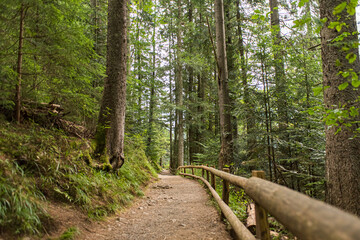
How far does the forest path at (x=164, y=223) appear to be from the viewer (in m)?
3.54

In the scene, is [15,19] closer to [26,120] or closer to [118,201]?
[26,120]

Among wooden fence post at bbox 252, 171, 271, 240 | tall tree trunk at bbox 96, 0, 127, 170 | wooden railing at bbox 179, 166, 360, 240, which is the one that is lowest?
wooden fence post at bbox 252, 171, 271, 240

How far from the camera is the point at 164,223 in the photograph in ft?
14.0

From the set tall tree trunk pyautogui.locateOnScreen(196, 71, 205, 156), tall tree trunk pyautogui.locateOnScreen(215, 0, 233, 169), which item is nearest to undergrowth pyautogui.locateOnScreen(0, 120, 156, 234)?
tall tree trunk pyautogui.locateOnScreen(215, 0, 233, 169)

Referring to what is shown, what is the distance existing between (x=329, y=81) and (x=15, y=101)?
20.7 feet

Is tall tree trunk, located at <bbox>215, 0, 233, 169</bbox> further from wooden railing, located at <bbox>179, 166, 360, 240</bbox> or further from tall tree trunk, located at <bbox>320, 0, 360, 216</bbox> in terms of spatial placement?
wooden railing, located at <bbox>179, 166, 360, 240</bbox>

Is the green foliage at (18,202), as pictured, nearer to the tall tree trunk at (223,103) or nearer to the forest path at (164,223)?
the forest path at (164,223)

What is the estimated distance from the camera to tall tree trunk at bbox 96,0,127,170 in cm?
587

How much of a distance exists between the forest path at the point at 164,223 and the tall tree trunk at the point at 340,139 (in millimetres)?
2380

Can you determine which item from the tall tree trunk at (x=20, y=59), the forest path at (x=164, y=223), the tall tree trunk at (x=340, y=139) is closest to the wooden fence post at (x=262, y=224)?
the forest path at (x=164, y=223)

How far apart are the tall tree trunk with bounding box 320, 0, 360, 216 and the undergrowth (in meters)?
4.54

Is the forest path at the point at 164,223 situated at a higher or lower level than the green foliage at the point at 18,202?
lower

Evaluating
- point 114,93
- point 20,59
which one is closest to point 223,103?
point 114,93

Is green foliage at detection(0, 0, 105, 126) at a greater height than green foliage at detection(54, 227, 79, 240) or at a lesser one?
greater
